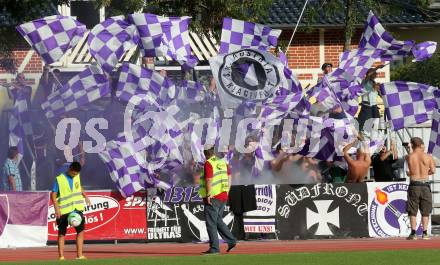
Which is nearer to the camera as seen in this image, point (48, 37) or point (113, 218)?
point (48, 37)

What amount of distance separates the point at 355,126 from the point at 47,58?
5.83 m

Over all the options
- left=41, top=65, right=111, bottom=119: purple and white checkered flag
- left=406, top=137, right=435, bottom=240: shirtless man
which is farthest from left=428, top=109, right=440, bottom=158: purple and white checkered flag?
left=41, top=65, right=111, bottom=119: purple and white checkered flag

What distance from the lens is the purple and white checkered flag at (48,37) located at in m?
21.6

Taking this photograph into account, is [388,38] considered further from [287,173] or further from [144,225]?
[144,225]

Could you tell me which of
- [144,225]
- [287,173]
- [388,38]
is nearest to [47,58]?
[144,225]

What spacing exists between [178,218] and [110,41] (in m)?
3.46

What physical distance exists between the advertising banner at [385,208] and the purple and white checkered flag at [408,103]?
3.94 feet

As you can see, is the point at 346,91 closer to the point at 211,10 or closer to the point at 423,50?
the point at 423,50

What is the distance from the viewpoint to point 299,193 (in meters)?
22.0

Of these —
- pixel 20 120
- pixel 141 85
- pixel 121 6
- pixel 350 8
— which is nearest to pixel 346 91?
pixel 141 85

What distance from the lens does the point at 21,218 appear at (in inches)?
845

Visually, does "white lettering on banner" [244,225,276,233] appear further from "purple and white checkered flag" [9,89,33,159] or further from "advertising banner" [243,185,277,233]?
"purple and white checkered flag" [9,89,33,159]

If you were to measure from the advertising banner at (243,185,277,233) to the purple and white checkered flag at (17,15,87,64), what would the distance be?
445cm

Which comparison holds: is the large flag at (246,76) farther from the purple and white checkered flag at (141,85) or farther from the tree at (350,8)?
the tree at (350,8)
